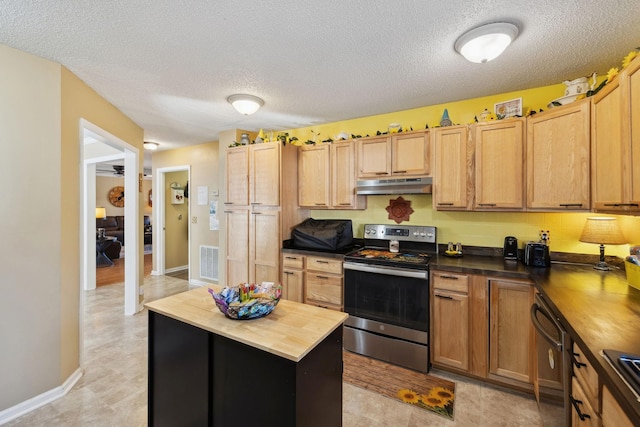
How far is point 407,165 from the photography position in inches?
111

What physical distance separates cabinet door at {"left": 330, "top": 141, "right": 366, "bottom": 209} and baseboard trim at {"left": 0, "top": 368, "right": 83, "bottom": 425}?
9.25ft

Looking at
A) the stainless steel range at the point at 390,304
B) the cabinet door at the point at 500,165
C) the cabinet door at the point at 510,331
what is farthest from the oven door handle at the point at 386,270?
the cabinet door at the point at 500,165

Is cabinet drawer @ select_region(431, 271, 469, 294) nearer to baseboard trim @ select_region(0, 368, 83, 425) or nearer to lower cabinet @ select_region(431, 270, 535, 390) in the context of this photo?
lower cabinet @ select_region(431, 270, 535, 390)

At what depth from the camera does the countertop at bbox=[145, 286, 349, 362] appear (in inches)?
43.9

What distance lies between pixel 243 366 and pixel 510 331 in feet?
6.69

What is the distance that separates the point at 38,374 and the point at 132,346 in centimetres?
87

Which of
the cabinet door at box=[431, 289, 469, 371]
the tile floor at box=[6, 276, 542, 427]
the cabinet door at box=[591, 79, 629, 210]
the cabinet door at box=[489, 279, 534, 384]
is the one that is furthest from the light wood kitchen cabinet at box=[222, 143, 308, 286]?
the cabinet door at box=[591, 79, 629, 210]

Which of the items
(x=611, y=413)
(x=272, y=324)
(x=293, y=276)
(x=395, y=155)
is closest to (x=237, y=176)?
(x=293, y=276)

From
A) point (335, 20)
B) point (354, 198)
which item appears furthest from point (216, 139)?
point (335, 20)

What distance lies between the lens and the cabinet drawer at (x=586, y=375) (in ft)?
3.53

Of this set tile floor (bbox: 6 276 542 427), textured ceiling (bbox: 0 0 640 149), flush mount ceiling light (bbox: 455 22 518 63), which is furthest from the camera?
tile floor (bbox: 6 276 542 427)

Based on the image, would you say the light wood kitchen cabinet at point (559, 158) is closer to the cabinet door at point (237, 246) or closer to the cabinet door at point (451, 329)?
the cabinet door at point (451, 329)

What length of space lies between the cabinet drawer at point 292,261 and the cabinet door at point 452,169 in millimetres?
1542

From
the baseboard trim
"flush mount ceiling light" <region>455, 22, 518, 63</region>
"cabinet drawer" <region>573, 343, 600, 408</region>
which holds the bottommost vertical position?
the baseboard trim
